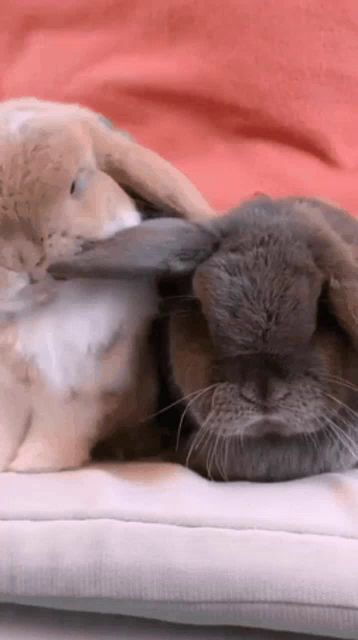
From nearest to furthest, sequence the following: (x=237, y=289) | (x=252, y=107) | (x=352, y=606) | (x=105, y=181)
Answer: (x=352, y=606), (x=237, y=289), (x=105, y=181), (x=252, y=107)

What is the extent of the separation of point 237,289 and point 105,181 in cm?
21

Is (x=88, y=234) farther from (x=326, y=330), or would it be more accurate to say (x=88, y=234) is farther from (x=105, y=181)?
(x=326, y=330)

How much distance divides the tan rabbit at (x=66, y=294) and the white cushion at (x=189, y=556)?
12 centimetres

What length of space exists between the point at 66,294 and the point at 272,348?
0.25m

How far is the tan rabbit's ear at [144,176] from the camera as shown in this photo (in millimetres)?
1062

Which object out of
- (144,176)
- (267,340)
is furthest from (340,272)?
(144,176)

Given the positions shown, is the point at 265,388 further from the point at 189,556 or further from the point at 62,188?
the point at 62,188

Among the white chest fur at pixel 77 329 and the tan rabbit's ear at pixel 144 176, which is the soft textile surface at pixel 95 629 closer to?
the white chest fur at pixel 77 329

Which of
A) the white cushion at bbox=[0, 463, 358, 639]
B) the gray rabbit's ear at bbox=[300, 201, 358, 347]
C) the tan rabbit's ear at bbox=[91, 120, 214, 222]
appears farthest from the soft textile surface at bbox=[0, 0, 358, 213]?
the white cushion at bbox=[0, 463, 358, 639]

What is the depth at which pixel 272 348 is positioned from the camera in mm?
928

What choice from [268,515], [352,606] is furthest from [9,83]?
[352,606]

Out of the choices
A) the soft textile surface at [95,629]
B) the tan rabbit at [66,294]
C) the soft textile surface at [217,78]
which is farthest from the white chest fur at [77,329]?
the soft textile surface at [217,78]

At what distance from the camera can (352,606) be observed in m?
0.84

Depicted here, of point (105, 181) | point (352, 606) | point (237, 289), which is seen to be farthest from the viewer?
point (105, 181)
